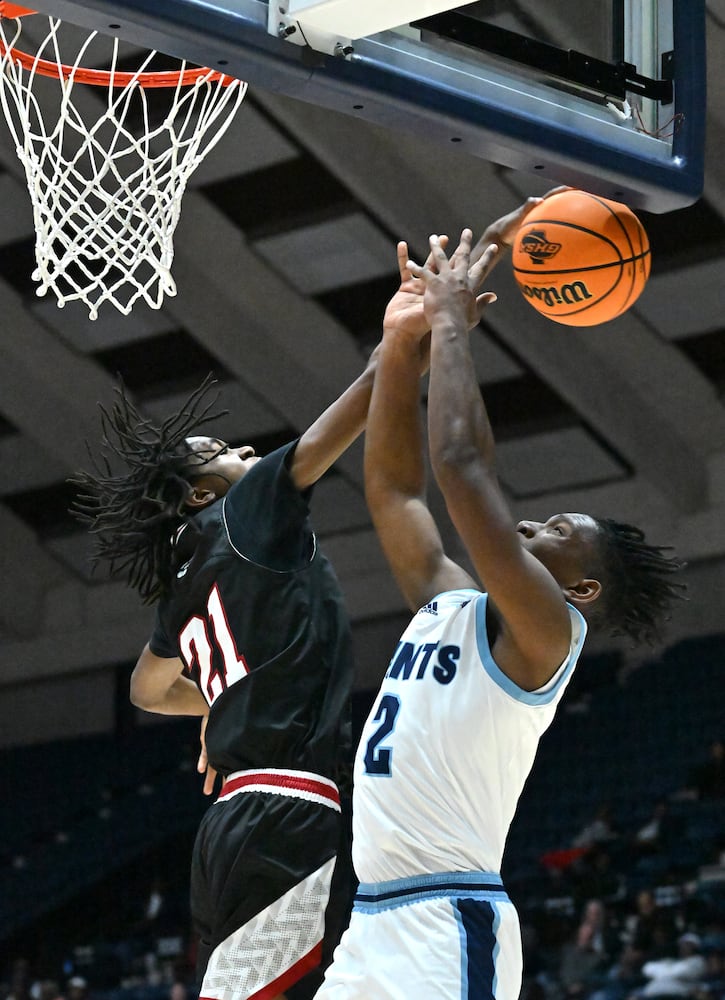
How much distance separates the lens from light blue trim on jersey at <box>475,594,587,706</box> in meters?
2.82

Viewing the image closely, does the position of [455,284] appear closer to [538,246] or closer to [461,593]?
[538,246]

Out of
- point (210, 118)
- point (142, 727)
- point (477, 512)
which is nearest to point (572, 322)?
point (477, 512)

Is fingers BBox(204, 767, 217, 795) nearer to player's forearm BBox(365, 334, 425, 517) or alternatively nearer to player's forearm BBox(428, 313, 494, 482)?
player's forearm BBox(365, 334, 425, 517)

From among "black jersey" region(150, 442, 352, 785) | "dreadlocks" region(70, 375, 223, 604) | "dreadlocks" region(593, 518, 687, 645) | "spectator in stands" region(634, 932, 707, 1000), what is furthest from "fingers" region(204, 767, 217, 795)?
"spectator in stands" region(634, 932, 707, 1000)

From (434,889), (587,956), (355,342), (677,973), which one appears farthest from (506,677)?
(355,342)

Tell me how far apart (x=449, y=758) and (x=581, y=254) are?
125cm

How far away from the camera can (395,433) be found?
3219mm

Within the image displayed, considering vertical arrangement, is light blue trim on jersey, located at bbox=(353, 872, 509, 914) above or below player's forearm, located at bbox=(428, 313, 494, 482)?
below

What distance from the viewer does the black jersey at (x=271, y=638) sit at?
11.3 feet

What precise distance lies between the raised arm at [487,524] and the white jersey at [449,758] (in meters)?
0.05

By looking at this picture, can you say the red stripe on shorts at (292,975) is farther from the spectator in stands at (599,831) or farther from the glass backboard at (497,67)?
the spectator in stands at (599,831)

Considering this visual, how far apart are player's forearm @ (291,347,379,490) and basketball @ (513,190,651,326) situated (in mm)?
431

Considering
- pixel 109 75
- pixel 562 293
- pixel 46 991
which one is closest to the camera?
pixel 562 293

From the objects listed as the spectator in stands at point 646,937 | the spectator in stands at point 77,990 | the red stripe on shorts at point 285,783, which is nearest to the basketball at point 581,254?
the red stripe on shorts at point 285,783
